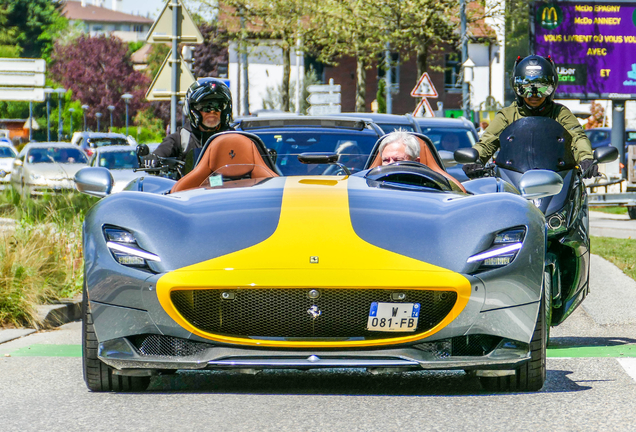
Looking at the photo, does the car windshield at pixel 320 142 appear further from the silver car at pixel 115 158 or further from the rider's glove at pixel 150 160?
the silver car at pixel 115 158

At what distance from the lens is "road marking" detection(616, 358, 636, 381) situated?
6.06m

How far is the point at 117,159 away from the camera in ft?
86.2

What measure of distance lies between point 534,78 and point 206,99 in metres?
2.60

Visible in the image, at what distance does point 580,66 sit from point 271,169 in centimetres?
2124

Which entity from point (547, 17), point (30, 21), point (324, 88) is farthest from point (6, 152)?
point (30, 21)

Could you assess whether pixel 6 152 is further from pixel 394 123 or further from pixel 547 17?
pixel 394 123

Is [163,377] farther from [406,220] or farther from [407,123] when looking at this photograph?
[407,123]

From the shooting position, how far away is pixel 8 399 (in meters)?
5.40

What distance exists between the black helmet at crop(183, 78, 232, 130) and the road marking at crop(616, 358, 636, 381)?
12.9 ft

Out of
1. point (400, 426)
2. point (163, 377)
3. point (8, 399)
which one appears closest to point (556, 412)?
point (400, 426)

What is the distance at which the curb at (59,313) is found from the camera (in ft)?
28.5

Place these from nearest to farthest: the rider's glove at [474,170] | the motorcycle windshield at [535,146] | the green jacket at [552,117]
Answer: the motorcycle windshield at [535,146] < the rider's glove at [474,170] < the green jacket at [552,117]

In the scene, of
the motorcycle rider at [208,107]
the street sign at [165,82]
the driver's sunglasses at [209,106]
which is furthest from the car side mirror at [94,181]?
the street sign at [165,82]

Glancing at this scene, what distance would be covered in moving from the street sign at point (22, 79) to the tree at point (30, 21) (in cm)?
8858
